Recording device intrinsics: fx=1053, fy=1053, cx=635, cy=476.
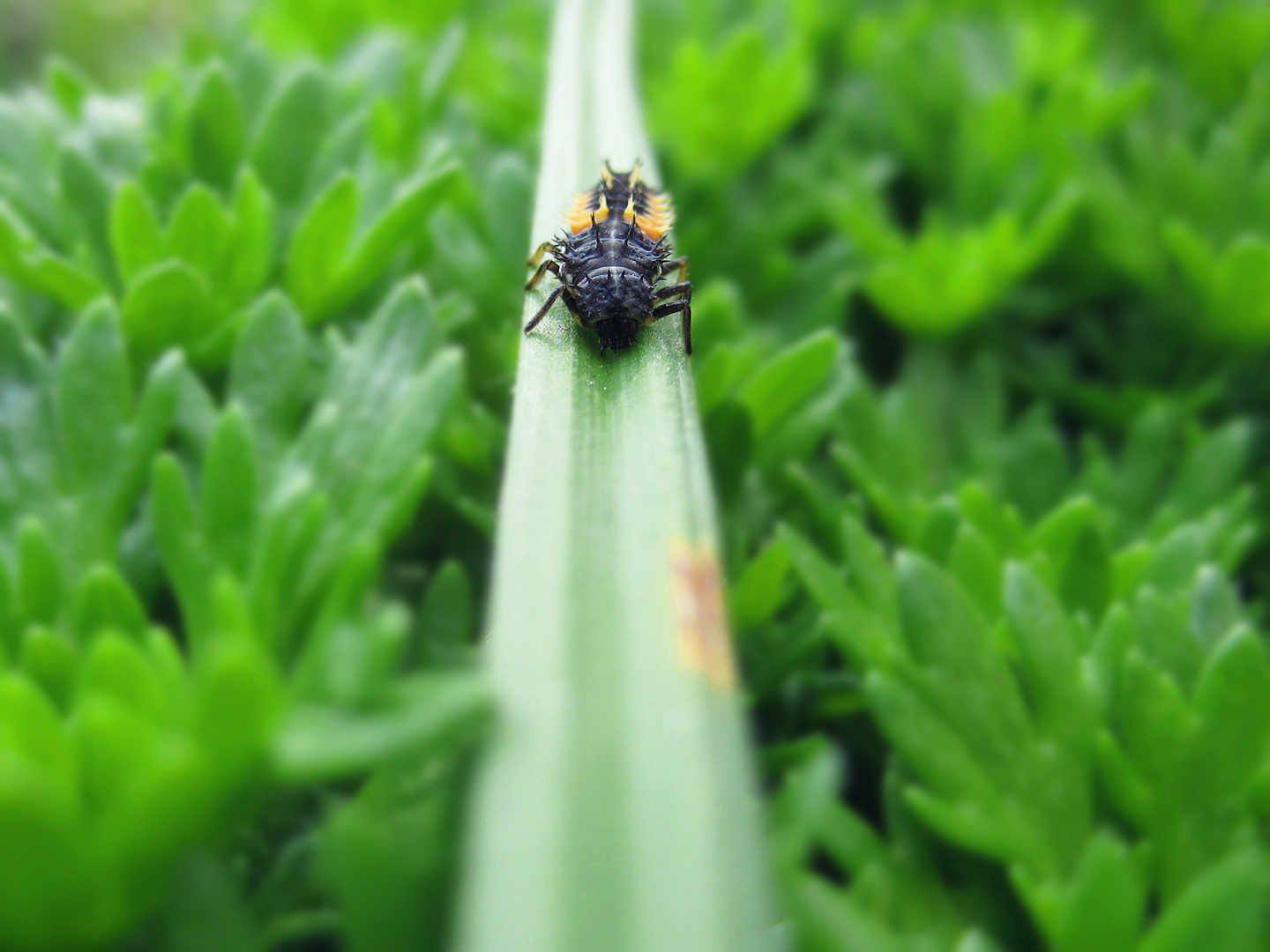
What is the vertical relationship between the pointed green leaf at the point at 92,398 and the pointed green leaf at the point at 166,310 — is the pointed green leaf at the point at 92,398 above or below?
below

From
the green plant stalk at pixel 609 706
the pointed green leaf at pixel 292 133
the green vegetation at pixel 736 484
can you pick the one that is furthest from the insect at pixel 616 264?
the pointed green leaf at pixel 292 133

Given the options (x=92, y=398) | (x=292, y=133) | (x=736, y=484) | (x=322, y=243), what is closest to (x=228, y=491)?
(x=92, y=398)

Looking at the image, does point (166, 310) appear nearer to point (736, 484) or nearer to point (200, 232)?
point (200, 232)

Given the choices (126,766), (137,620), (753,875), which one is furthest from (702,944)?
(137,620)

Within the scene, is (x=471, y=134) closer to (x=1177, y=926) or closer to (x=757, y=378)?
(x=757, y=378)

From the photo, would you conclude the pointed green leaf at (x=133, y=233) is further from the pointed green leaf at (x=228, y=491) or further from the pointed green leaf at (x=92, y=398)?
the pointed green leaf at (x=228, y=491)
